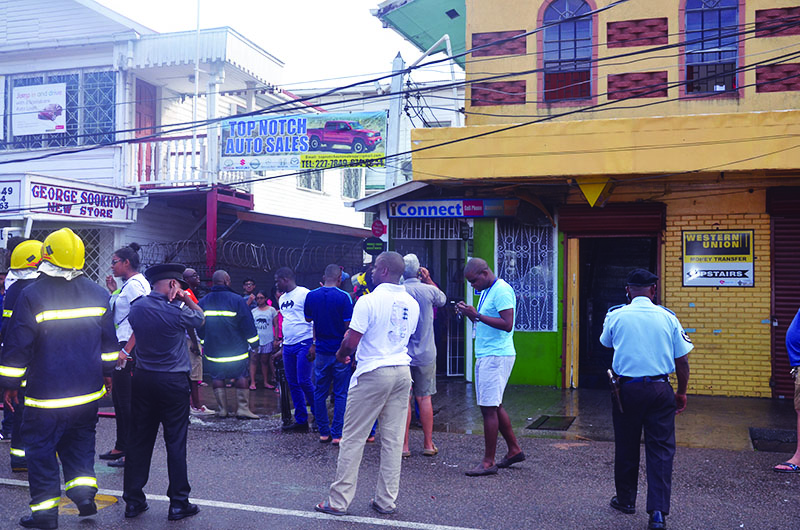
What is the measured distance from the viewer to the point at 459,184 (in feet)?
Result: 39.5

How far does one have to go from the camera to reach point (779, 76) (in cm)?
1119

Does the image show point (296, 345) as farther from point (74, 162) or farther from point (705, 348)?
point (74, 162)

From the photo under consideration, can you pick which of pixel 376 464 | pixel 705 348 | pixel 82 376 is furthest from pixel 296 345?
pixel 705 348

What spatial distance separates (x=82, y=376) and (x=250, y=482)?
5.97ft

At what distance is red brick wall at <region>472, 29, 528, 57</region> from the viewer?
1220 cm

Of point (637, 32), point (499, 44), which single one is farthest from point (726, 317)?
point (499, 44)

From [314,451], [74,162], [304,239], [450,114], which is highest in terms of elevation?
[450,114]

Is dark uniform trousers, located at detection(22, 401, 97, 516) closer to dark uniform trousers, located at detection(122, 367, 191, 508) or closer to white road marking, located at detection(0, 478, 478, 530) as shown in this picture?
dark uniform trousers, located at detection(122, 367, 191, 508)

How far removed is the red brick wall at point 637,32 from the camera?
11648 millimetres

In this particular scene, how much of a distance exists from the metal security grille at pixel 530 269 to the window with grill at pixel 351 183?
31.9 feet

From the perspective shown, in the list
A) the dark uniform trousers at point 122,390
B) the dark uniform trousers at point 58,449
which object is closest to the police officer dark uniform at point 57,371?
the dark uniform trousers at point 58,449

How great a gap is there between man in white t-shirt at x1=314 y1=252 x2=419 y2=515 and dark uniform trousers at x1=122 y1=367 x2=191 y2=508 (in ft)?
3.47

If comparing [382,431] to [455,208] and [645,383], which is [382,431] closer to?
[645,383]

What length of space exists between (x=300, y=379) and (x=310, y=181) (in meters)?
11.6
